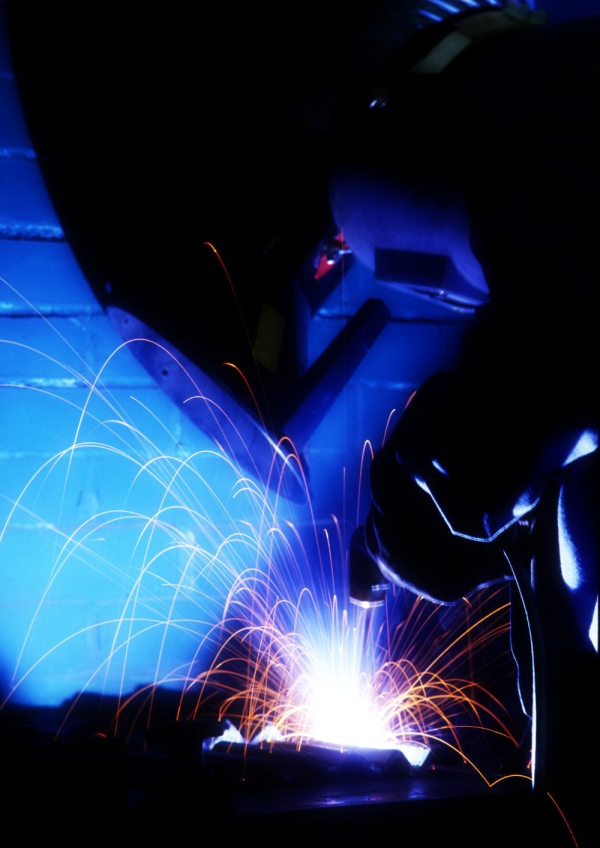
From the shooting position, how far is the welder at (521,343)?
67 cm

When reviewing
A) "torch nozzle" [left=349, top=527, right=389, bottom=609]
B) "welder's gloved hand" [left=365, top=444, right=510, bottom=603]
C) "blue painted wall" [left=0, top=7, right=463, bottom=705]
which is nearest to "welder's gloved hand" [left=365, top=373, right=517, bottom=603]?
"welder's gloved hand" [left=365, top=444, right=510, bottom=603]

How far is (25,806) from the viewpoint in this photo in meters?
0.80

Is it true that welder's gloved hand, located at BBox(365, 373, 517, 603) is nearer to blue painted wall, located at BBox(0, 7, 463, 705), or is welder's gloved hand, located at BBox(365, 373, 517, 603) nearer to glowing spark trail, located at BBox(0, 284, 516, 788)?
glowing spark trail, located at BBox(0, 284, 516, 788)

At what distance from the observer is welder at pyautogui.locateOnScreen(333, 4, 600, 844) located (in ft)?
2.21

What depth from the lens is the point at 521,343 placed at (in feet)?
2.42

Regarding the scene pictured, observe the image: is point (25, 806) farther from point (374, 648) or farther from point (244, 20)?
point (244, 20)

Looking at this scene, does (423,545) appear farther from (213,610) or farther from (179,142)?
(179,142)

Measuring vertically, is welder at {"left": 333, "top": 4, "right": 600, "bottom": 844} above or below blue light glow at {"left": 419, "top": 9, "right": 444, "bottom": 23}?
below

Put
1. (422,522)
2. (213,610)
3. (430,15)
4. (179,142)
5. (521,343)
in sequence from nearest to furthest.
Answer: (521,343) → (422,522) → (430,15) → (179,142) → (213,610)

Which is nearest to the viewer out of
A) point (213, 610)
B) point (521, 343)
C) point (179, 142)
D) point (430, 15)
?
point (521, 343)

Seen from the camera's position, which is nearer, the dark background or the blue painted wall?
the dark background

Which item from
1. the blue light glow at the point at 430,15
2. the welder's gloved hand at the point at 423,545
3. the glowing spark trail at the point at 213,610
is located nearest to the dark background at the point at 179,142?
the blue light glow at the point at 430,15

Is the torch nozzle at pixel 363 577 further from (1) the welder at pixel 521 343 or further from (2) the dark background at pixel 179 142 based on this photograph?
(2) the dark background at pixel 179 142

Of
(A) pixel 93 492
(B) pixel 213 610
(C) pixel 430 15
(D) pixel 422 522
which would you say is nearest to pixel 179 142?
(C) pixel 430 15
